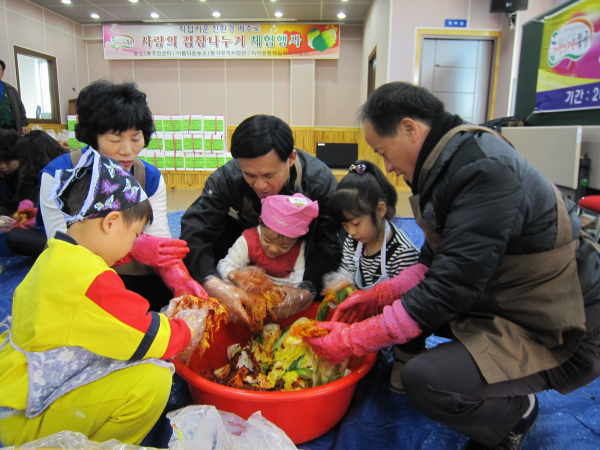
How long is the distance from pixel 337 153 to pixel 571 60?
491 cm

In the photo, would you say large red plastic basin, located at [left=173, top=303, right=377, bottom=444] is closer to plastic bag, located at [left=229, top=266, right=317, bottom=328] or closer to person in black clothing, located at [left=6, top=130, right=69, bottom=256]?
plastic bag, located at [left=229, top=266, right=317, bottom=328]

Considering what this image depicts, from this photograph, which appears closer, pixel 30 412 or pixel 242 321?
pixel 30 412

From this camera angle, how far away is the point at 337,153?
7832 mm

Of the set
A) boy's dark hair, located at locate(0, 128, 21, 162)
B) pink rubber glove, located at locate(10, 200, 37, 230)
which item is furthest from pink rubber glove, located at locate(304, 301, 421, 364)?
boy's dark hair, located at locate(0, 128, 21, 162)

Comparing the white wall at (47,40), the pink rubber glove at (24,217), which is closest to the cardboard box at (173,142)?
the white wall at (47,40)

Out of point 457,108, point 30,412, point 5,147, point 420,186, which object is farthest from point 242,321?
point 457,108

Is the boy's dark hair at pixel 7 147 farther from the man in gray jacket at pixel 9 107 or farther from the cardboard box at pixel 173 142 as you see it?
the cardboard box at pixel 173 142

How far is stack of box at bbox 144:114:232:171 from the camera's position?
5.66 m

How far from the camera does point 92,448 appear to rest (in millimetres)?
708

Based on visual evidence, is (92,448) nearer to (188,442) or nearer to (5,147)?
(188,442)

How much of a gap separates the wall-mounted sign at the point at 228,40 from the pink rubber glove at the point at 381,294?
7.46 metres

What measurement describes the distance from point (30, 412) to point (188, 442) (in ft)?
1.33

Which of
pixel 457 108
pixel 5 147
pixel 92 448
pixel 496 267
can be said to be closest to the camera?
pixel 92 448

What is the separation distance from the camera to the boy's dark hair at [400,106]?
1031 millimetres
